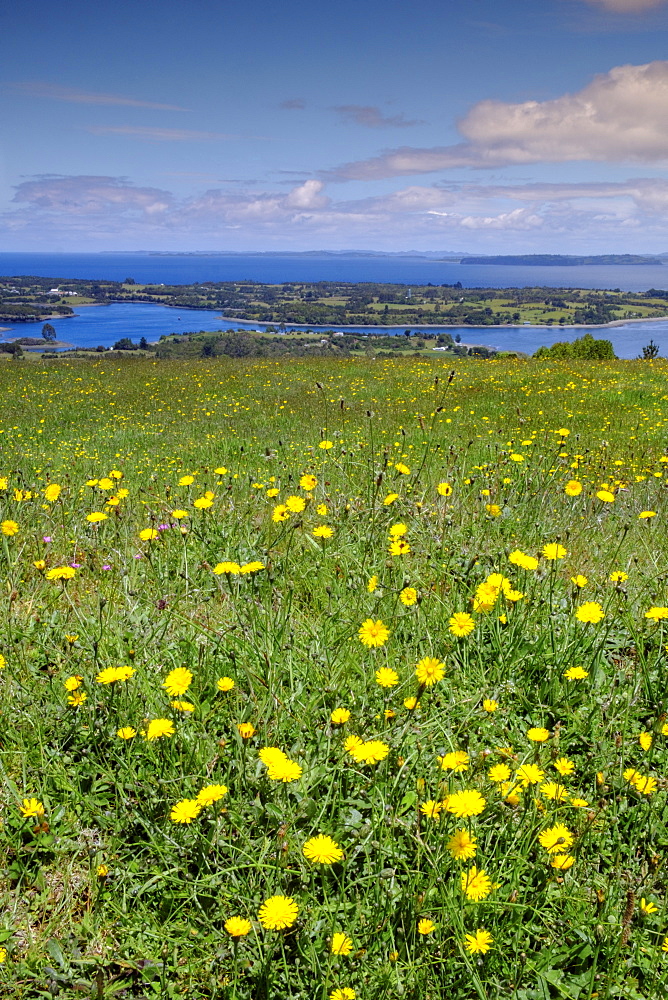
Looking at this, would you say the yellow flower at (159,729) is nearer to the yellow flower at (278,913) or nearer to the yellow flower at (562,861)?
the yellow flower at (278,913)

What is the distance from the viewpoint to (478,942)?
5.31ft

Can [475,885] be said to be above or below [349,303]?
below

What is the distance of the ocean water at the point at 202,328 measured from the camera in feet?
282

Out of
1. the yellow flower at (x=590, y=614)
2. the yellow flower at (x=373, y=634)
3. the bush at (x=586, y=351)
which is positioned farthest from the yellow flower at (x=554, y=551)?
the bush at (x=586, y=351)

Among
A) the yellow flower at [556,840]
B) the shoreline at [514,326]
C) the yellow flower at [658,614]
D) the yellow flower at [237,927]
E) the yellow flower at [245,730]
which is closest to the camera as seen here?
the yellow flower at [237,927]

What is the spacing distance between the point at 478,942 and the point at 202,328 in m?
130

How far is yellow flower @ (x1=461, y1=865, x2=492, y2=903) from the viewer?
1.67 meters

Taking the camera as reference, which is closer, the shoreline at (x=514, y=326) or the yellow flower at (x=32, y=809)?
the yellow flower at (x=32, y=809)

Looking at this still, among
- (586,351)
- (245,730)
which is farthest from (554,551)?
(586,351)

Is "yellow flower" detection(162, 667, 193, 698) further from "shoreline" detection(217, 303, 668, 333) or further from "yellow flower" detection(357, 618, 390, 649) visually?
"shoreline" detection(217, 303, 668, 333)

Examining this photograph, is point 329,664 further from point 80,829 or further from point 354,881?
point 80,829

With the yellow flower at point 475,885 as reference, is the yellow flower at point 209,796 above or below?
above

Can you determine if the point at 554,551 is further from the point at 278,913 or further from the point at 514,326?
the point at 514,326

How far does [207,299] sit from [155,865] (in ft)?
614
